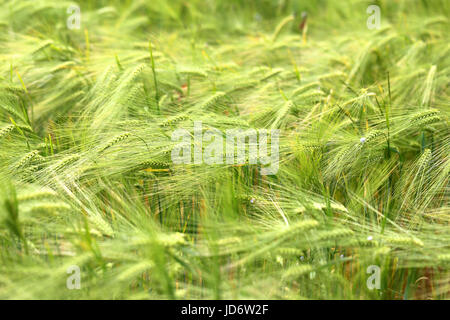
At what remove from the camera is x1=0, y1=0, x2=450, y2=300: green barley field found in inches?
57.2

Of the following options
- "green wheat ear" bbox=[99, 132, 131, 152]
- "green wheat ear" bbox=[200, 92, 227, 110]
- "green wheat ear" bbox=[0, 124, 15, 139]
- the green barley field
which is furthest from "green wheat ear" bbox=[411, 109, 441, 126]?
"green wheat ear" bbox=[0, 124, 15, 139]

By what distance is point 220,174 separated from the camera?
5.65ft

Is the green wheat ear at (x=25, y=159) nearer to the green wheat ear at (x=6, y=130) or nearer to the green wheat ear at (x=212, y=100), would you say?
the green wheat ear at (x=6, y=130)

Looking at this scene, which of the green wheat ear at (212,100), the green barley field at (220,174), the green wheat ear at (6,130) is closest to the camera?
the green barley field at (220,174)

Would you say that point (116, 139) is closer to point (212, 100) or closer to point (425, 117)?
point (212, 100)

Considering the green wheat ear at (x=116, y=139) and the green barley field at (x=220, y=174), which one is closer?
the green barley field at (x=220, y=174)

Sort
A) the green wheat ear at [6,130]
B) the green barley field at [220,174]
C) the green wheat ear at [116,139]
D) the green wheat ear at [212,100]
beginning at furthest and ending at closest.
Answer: the green wheat ear at [212,100], the green wheat ear at [6,130], the green wheat ear at [116,139], the green barley field at [220,174]

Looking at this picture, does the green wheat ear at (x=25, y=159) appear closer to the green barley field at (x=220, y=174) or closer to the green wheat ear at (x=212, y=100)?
the green barley field at (x=220, y=174)

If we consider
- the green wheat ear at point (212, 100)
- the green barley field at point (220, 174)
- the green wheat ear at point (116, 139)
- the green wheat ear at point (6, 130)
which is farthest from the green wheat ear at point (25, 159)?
the green wheat ear at point (212, 100)

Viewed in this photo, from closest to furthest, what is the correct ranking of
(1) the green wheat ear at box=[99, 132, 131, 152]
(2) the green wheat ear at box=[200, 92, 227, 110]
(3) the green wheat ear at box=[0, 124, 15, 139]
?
(1) the green wheat ear at box=[99, 132, 131, 152], (3) the green wheat ear at box=[0, 124, 15, 139], (2) the green wheat ear at box=[200, 92, 227, 110]

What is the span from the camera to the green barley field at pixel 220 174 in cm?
145

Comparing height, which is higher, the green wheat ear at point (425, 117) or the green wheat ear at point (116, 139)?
the green wheat ear at point (425, 117)

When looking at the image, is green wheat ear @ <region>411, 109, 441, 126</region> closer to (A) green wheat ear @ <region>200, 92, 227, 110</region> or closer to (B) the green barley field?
(B) the green barley field
